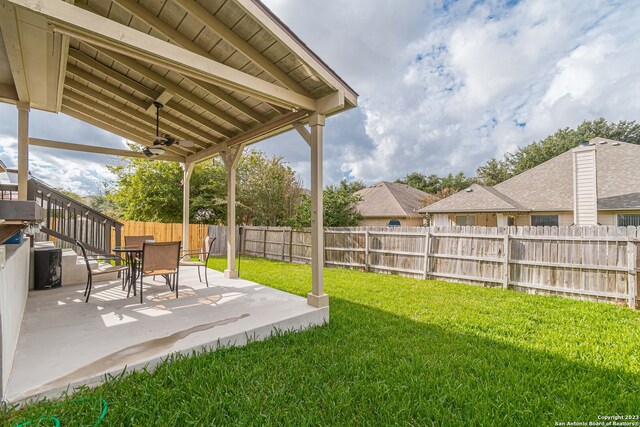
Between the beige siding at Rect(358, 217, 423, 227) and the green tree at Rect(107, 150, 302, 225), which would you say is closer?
the green tree at Rect(107, 150, 302, 225)

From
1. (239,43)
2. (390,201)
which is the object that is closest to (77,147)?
(239,43)

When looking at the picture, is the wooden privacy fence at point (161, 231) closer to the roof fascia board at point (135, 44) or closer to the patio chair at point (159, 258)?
the patio chair at point (159, 258)

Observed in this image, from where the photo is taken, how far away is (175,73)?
4.17m

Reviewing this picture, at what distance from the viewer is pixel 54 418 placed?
1850mm

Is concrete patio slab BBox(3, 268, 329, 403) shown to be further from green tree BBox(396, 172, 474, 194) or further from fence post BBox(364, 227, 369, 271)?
green tree BBox(396, 172, 474, 194)

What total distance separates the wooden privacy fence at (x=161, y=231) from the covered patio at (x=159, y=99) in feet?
23.2

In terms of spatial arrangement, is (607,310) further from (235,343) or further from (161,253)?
(161,253)

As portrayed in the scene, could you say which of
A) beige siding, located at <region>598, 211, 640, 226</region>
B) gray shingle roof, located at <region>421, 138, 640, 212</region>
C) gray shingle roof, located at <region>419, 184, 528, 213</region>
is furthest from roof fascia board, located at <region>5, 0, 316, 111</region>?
beige siding, located at <region>598, 211, 640, 226</region>

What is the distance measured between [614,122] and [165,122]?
117 feet

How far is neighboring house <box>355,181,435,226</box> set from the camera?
17.8m

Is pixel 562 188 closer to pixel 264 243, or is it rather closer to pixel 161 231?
pixel 264 243

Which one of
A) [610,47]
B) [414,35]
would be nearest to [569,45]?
[610,47]

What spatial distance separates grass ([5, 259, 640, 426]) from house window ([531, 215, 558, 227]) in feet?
30.0

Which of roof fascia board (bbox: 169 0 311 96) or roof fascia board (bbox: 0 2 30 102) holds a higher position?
roof fascia board (bbox: 169 0 311 96)
